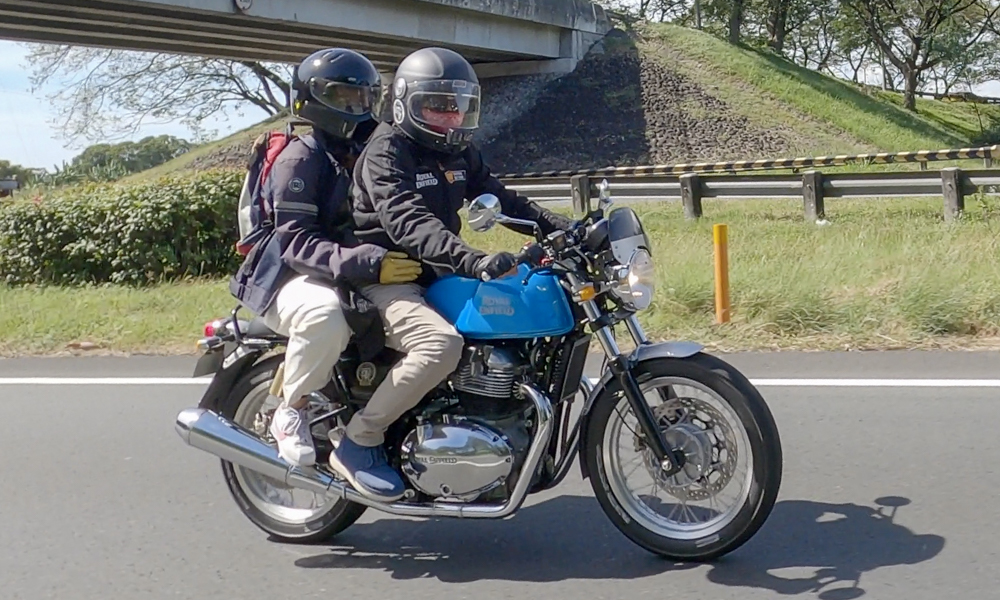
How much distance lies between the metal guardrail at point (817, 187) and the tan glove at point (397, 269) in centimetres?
1254

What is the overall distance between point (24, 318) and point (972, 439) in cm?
812

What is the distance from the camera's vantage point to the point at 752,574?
13.9ft

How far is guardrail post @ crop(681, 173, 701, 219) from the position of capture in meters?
19.7

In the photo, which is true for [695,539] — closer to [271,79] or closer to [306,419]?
[306,419]

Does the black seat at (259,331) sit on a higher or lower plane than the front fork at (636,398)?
higher

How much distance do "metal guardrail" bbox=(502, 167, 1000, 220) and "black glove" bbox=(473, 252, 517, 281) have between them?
12.8 metres

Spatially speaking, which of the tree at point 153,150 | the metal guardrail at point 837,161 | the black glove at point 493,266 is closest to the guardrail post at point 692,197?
the metal guardrail at point 837,161

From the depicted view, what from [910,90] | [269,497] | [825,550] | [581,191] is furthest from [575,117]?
[825,550]

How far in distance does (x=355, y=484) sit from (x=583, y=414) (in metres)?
0.88

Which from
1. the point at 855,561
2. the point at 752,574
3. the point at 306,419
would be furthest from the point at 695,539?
the point at 306,419

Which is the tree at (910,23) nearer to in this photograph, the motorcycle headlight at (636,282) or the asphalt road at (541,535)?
the asphalt road at (541,535)

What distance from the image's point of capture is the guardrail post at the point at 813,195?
18062mm

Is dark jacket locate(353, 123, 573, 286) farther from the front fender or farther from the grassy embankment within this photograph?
the grassy embankment

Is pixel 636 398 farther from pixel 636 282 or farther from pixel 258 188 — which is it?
pixel 258 188
